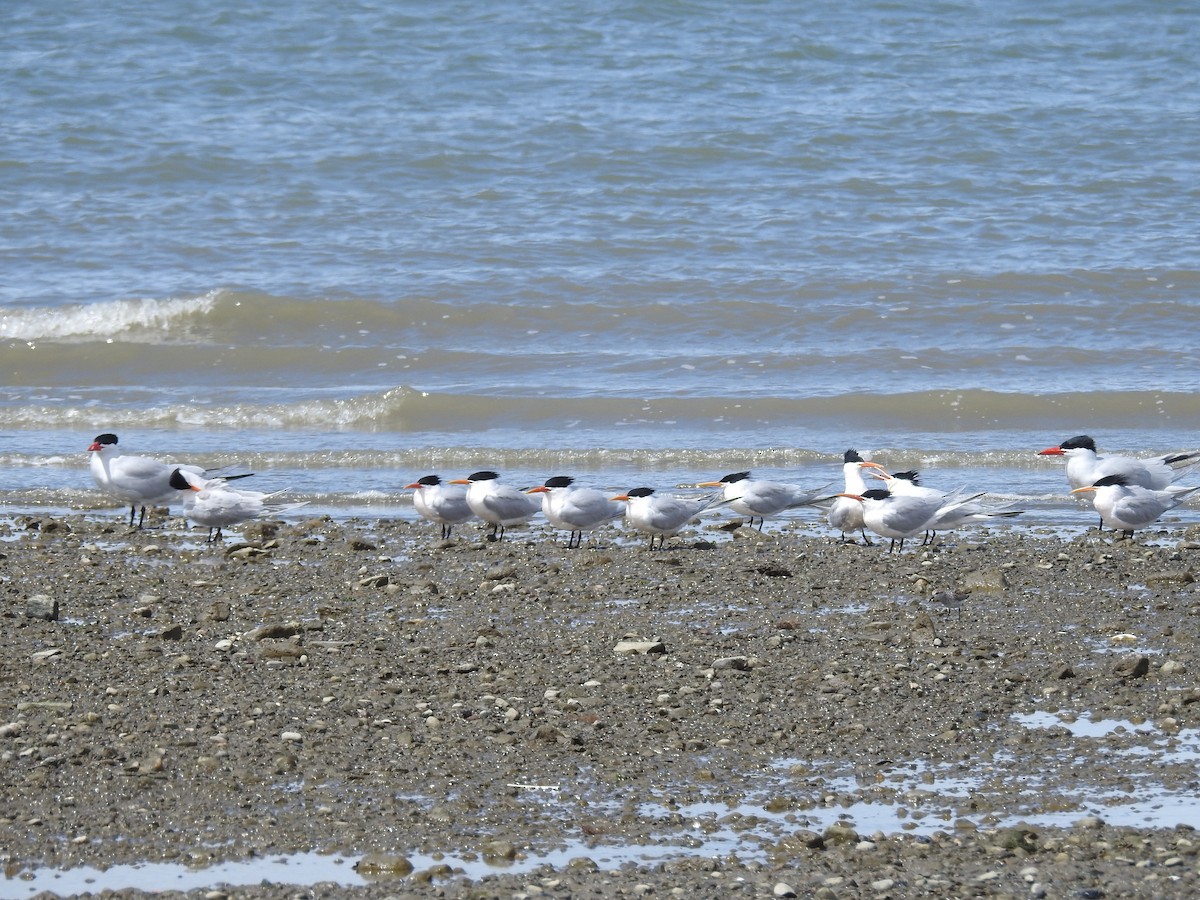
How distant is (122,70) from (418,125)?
463cm

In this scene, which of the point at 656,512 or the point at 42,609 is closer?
the point at 42,609

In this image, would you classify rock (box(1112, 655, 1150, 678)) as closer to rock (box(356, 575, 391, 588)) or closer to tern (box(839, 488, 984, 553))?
tern (box(839, 488, 984, 553))

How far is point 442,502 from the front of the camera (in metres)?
8.36

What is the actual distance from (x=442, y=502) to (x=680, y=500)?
1.30 meters

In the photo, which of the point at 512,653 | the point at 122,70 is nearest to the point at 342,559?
the point at 512,653

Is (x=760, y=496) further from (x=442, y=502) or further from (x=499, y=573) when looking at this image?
(x=499, y=573)

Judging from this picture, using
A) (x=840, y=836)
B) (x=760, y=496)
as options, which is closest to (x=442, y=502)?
(x=760, y=496)

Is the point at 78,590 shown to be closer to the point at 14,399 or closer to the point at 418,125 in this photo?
the point at 14,399

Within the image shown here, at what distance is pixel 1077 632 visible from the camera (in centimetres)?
600

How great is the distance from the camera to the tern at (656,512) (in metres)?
8.02

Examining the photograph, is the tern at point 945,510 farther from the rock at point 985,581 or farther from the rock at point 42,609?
the rock at point 42,609

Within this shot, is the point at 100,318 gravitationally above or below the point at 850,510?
above

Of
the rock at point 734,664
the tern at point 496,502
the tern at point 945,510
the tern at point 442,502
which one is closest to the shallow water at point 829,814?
the rock at point 734,664

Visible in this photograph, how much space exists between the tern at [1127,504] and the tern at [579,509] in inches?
100
